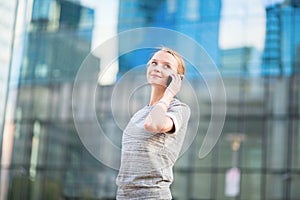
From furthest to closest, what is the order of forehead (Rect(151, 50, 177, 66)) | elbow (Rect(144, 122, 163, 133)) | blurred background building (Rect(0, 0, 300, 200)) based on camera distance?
1. blurred background building (Rect(0, 0, 300, 200))
2. forehead (Rect(151, 50, 177, 66))
3. elbow (Rect(144, 122, 163, 133))

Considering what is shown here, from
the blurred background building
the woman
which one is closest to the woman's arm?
the woman

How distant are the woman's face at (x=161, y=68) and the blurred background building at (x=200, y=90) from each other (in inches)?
738

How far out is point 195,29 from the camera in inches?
902

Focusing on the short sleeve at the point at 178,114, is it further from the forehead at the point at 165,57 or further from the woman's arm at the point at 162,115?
the forehead at the point at 165,57

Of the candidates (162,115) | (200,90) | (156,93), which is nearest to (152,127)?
(162,115)

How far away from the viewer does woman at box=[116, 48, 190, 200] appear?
2.52 m

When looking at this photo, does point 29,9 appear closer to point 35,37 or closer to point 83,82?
point 35,37

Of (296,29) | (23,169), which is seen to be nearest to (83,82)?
(23,169)

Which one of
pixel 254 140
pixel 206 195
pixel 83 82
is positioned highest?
pixel 83 82

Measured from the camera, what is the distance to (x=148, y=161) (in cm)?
252

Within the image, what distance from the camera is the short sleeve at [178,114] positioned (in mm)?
2482

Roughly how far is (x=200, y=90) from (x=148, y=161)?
736 inches

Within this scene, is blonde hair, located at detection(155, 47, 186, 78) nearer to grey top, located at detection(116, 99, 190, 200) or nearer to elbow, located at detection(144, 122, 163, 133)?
grey top, located at detection(116, 99, 190, 200)

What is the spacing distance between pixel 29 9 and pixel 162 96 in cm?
2408
